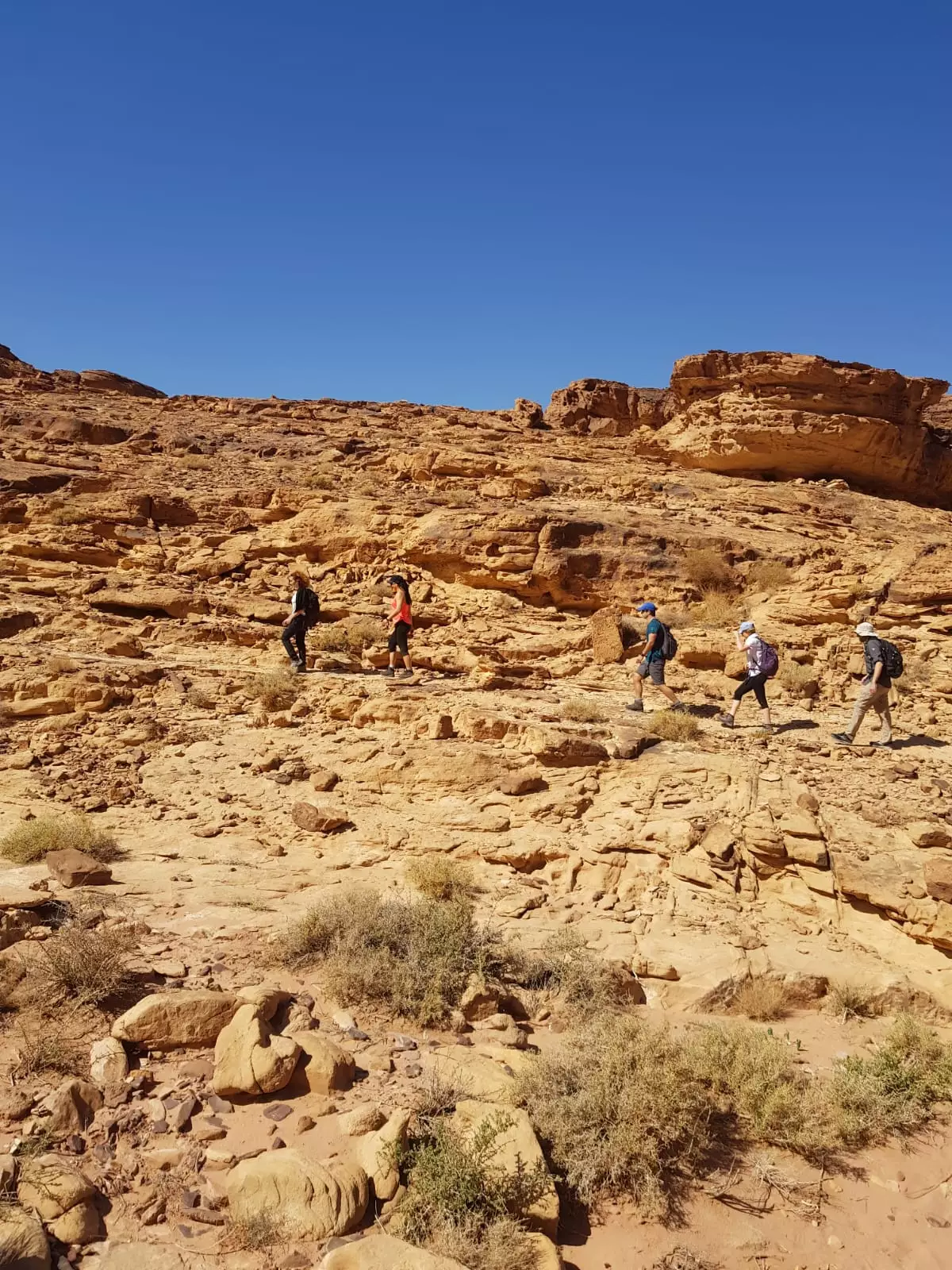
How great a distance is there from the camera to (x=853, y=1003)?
4.66 m

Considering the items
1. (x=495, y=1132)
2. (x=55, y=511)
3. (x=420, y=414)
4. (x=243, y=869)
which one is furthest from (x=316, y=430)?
(x=495, y=1132)

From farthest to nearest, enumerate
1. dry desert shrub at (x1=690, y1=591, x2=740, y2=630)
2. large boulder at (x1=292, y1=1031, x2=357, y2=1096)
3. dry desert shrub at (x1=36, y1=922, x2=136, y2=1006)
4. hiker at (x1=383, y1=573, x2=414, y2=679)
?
dry desert shrub at (x1=690, y1=591, x2=740, y2=630) < hiker at (x1=383, y1=573, x2=414, y2=679) < dry desert shrub at (x1=36, y1=922, x2=136, y2=1006) < large boulder at (x1=292, y1=1031, x2=357, y2=1096)

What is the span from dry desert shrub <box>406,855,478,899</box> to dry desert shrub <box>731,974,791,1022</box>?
1971mm

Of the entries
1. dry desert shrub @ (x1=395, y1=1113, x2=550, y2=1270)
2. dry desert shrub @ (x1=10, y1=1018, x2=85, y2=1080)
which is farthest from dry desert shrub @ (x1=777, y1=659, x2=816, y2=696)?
dry desert shrub @ (x1=10, y1=1018, x2=85, y2=1080)

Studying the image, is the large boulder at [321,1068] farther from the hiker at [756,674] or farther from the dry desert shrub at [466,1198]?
the hiker at [756,674]

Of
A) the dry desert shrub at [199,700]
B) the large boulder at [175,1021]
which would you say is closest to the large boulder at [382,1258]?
the large boulder at [175,1021]

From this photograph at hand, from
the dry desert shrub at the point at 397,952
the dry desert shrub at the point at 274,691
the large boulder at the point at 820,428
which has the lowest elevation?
the dry desert shrub at the point at 397,952

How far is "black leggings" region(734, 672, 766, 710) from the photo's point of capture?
27.6 ft

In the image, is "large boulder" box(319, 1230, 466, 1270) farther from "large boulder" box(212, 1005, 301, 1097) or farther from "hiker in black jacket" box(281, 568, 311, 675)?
"hiker in black jacket" box(281, 568, 311, 675)

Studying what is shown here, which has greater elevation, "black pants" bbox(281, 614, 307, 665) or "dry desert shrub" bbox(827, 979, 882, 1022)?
"black pants" bbox(281, 614, 307, 665)

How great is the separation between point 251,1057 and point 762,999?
3.07m

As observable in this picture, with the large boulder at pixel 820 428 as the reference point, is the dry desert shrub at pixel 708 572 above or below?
below

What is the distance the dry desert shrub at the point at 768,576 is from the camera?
12789 mm

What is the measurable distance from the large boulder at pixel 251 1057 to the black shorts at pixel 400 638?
271 inches
